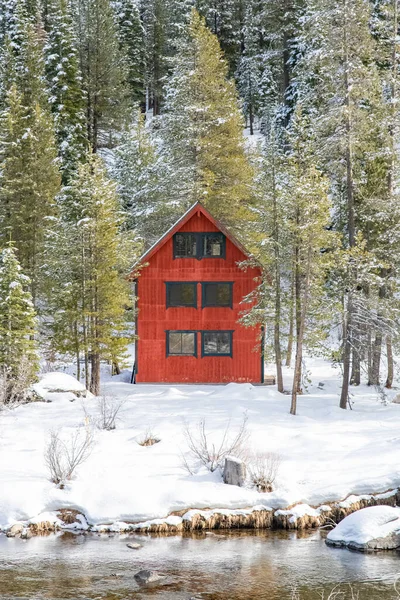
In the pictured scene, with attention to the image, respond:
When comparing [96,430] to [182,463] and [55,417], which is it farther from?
[182,463]

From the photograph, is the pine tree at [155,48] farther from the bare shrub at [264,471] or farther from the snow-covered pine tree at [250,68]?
the bare shrub at [264,471]

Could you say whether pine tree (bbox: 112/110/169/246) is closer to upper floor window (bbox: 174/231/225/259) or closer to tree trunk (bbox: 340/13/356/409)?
upper floor window (bbox: 174/231/225/259)

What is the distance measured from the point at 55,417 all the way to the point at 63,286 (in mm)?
7420

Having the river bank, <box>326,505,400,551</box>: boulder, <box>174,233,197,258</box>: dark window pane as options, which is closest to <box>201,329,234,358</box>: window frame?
<box>174,233,197,258</box>: dark window pane

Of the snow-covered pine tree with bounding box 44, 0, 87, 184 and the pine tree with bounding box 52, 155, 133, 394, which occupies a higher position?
the snow-covered pine tree with bounding box 44, 0, 87, 184

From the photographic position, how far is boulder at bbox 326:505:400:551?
49.4 ft

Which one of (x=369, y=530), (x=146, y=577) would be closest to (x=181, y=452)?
(x=369, y=530)

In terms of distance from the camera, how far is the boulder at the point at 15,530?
50.1 ft

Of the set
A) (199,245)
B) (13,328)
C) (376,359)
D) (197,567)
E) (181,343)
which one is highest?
(199,245)

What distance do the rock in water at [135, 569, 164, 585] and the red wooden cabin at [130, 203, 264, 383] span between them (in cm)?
1896

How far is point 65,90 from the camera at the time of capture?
155ft

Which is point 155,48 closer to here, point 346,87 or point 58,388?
point 346,87

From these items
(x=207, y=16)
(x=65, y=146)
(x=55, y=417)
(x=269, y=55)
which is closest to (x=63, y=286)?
(x=55, y=417)

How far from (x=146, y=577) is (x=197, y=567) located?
123 centimetres
